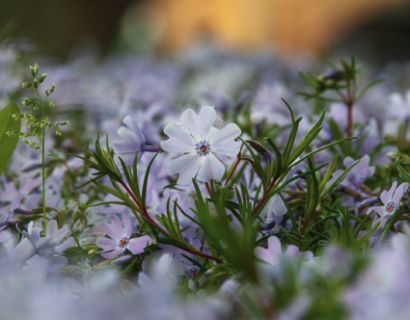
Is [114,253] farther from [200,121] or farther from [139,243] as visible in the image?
[200,121]

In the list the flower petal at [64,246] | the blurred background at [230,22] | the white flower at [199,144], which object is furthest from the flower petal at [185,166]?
the blurred background at [230,22]

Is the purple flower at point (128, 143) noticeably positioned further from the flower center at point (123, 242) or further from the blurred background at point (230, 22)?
the blurred background at point (230, 22)

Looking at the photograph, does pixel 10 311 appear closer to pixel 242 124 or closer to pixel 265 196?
pixel 265 196

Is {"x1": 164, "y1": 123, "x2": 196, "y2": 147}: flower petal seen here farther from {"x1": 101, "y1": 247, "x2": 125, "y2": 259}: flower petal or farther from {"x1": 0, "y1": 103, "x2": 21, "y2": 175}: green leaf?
{"x1": 0, "y1": 103, "x2": 21, "y2": 175}: green leaf

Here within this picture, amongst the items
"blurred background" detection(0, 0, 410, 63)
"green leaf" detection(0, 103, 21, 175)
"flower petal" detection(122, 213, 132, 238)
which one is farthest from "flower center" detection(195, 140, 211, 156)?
"blurred background" detection(0, 0, 410, 63)

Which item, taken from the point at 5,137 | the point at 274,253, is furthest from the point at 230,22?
the point at 274,253

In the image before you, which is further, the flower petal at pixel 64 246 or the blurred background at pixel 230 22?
the blurred background at pixel 230 22

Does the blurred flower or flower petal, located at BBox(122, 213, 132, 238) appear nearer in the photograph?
the blurred flower
